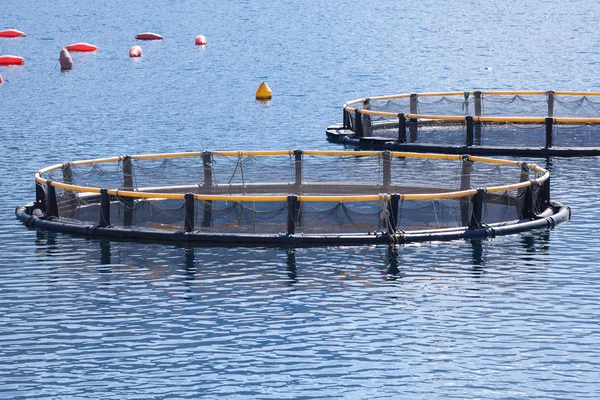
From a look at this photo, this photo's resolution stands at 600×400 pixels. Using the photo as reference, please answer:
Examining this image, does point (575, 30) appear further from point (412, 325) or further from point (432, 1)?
point (412, 325)

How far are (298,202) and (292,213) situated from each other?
0.35 m

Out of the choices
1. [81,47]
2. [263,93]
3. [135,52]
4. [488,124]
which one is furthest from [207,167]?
[81,47]

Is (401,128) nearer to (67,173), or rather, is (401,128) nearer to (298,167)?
(298,167)

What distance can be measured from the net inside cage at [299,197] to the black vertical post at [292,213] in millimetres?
39

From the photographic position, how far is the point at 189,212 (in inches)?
1483

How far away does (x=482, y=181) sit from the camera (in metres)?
42.8

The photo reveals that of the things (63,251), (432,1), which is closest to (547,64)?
(63,251)

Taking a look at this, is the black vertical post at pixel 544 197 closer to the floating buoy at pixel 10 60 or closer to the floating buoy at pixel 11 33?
the floating buoy at pixel 10 60

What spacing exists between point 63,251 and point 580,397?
1727 centimetres

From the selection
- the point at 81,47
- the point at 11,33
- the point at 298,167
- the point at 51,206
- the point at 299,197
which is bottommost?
the point at 51,206

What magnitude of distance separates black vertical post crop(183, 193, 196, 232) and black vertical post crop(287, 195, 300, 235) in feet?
8.97

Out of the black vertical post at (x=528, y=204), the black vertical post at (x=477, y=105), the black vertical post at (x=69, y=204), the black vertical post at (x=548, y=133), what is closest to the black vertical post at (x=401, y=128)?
the black vertical post at (x=477, y=105)

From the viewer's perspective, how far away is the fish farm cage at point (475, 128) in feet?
178

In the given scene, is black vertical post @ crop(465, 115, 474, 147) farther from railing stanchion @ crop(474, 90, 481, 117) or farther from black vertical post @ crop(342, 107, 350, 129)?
black vertical post @ crop(342, 107, 350, 129)
